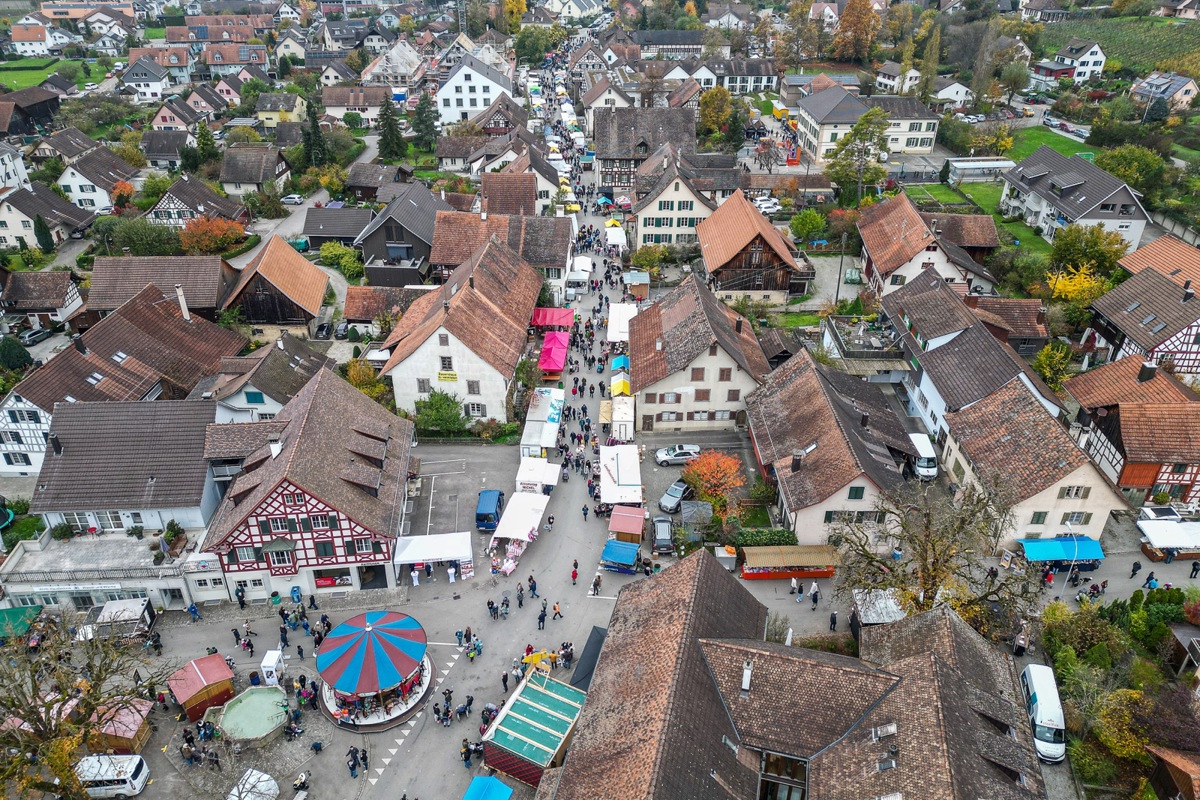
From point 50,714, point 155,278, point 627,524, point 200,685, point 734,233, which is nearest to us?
point 50,714

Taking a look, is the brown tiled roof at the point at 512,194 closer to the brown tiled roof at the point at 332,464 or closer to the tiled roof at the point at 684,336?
the tiled roof at the point at 684,336

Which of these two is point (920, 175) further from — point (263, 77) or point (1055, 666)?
point (263, 77)

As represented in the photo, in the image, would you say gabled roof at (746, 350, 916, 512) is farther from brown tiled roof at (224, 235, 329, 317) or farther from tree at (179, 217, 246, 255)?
tree at (179, 217, 246, 255)

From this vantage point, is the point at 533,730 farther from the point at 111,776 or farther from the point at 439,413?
the point at 439,413

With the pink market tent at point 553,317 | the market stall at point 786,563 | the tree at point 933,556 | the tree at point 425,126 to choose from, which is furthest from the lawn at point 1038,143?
the market stall at point 786,563

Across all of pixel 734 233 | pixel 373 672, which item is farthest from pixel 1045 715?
pixel 734 233

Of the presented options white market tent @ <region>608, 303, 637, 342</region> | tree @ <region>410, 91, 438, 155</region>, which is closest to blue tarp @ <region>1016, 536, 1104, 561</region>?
white market tent @ <region>608, 303, 637, 342</region>
